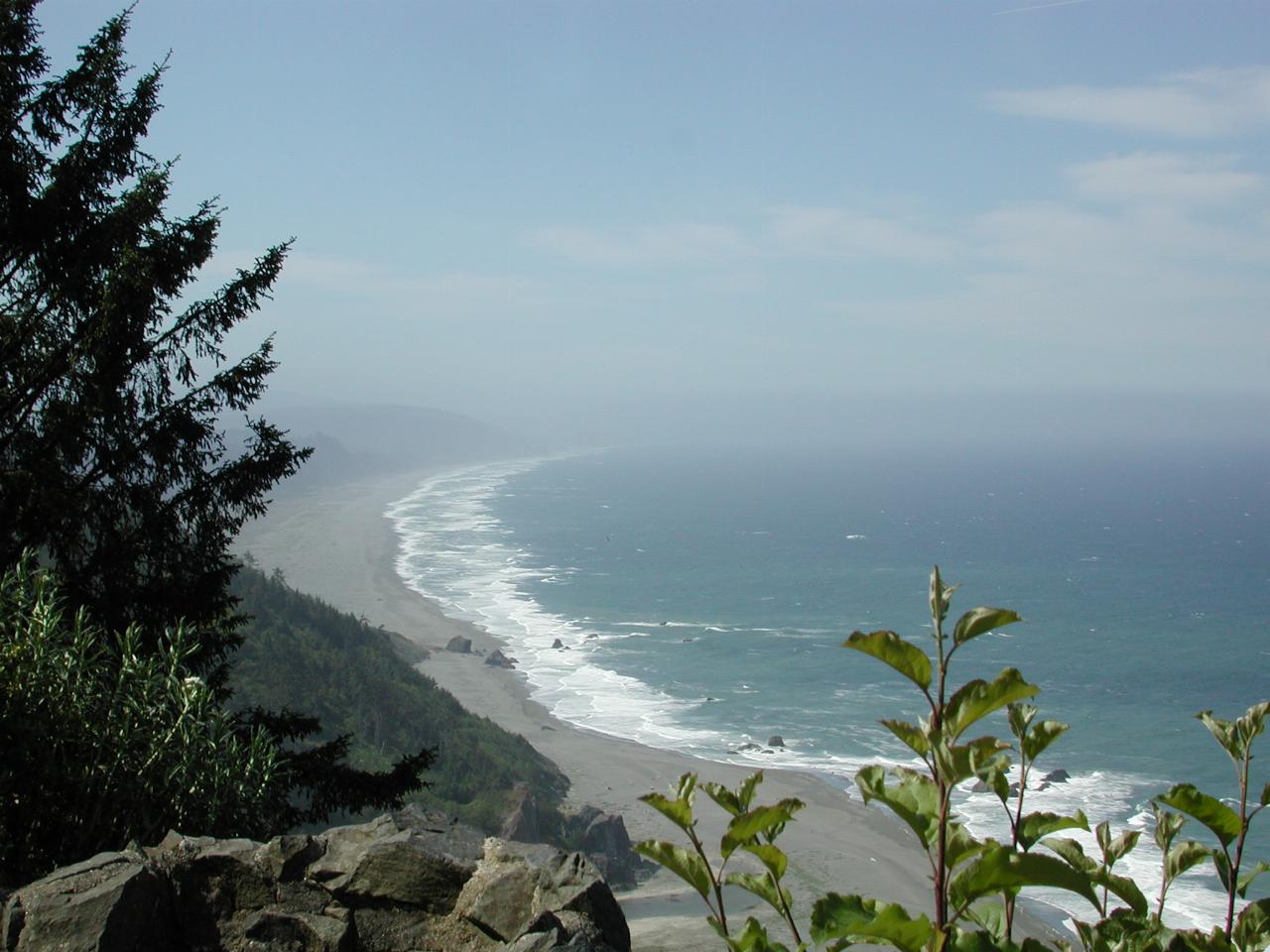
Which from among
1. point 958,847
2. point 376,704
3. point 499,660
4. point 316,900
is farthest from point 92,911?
point 499,660

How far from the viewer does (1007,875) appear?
4.47 ft

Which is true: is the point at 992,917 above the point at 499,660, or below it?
above

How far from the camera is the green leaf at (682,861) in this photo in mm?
1668

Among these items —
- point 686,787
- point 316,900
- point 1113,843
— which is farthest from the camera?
point 316,900

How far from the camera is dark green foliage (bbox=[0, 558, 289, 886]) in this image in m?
4.79

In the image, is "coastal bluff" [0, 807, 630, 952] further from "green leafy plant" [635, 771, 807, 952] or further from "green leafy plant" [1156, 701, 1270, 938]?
"green leafy plant" [1156, 701, 1270, 938]

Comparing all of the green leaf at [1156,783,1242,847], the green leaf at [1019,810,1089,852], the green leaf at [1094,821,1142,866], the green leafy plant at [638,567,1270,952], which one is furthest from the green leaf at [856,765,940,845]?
the green leaf at [1094,821,1142,866]

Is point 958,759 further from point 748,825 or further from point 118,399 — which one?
point 118,399

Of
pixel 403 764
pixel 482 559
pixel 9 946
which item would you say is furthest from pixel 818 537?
pixel 9 946

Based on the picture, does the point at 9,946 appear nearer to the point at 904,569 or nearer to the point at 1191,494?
the point at 904,569

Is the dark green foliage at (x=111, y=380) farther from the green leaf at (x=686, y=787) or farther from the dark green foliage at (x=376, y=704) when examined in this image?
the dark green foliage at (x=376, y=704)

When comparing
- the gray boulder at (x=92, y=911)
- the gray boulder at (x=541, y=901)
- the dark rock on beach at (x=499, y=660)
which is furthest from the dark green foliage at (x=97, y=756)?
the dark rock on beach at (x=499, y=660)

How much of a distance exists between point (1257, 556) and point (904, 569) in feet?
Result: 92.5

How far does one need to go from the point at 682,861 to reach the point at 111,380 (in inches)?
321
